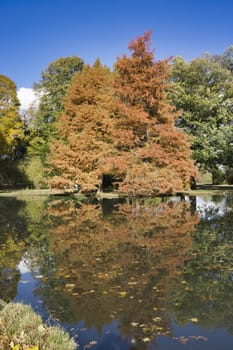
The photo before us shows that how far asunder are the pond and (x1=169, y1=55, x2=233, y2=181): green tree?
1579cm

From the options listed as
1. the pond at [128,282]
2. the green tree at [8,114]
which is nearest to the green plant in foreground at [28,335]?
the pond at [128,282]

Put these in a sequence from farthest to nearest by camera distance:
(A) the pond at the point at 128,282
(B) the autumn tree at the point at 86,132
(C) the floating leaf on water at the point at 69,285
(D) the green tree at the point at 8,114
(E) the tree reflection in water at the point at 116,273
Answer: (D) the green tree at the point at 8,114, (B) the autumn tree at the point at 86,132, (C) the floating leaf on water at the point at 69,285, (E) the tree reflection in water at the point at 116,273, (A) the pond at the point at 128,282

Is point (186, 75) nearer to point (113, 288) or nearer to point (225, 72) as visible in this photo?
point (225, 72)

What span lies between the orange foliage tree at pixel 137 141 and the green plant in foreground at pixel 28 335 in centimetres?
1770

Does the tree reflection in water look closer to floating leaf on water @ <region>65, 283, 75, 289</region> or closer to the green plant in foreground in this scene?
floating leaf on water @ <region>65, 283, 75, 289</region>

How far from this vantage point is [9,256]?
317 inches

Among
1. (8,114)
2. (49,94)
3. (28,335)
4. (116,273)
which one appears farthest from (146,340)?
(49,94)

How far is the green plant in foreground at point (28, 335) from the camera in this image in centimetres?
339

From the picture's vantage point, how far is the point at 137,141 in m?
22.2

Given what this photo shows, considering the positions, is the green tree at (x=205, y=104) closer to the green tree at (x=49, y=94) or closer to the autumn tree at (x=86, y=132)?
the autumn tree at (x=86, y=132)

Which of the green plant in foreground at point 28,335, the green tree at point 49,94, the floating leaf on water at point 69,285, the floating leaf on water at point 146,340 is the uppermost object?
the green tree at point 49,94

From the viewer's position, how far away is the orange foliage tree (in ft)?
70.4

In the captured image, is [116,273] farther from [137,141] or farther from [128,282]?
[137,141]

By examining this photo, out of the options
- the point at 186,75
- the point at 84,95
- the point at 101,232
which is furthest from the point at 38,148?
the point at 101,232
